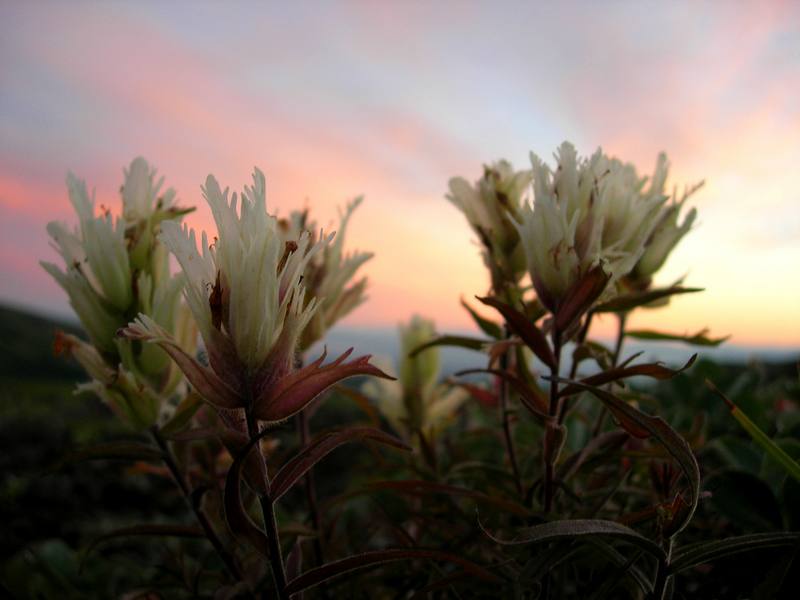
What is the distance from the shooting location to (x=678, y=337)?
128cm

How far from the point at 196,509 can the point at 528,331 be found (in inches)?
26.0

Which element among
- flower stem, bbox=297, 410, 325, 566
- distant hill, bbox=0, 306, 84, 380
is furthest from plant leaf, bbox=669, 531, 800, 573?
distant hill, bbox=0, 306, 84, 380

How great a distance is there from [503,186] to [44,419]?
5312mm

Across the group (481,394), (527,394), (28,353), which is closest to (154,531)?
(527,394)

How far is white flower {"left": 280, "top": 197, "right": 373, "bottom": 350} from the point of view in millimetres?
1393

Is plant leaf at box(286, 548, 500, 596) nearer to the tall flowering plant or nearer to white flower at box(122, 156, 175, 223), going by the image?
the tall flowering plant

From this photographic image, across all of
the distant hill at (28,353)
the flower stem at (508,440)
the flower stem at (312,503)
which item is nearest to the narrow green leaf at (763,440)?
the flower stem at (508,440)

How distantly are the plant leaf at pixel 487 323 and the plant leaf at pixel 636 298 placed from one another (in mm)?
255

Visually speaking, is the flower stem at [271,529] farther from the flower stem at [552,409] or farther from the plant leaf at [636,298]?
the plant leaf at [636,298]

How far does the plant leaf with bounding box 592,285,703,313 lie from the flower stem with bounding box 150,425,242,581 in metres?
0.81

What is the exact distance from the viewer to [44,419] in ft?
17.4

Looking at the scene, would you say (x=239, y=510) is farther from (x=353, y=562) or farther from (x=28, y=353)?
(x=28, y=353)

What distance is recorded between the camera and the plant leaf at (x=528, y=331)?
96 centimetres

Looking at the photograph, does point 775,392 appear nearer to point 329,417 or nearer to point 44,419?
point 329,417
